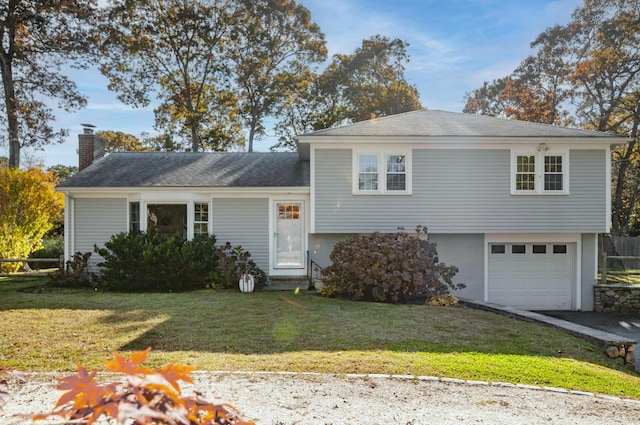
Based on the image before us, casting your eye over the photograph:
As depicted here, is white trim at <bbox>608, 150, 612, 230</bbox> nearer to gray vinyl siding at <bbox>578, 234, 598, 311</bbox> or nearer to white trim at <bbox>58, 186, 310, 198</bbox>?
gray vinyl siding at <bbox>578, 234, 598, 311</bbox>

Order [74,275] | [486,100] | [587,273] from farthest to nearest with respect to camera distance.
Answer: [486,100] < [587,273] < [74,275]

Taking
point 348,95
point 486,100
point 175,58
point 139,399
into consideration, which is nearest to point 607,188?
point 139,399

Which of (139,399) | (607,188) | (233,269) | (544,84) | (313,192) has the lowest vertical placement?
(233,269)

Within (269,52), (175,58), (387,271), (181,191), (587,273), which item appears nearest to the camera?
(387,271)

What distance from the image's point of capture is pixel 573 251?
13875 millimetres

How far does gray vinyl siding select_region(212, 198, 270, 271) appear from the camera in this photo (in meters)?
13.9

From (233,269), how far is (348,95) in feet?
61.6

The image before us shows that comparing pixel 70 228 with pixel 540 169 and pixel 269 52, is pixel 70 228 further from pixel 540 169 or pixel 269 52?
pixel 269 52

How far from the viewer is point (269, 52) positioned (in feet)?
87.4

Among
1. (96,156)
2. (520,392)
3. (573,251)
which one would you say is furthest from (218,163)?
(520,392)

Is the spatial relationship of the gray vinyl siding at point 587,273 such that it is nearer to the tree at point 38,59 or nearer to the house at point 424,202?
the house at point 424,202

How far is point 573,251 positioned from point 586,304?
1607 millimetres

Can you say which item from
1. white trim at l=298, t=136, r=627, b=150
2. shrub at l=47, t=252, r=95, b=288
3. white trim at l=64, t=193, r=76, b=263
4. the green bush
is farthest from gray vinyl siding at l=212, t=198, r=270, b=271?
white trim at l=64, t=193, r=76, b=263

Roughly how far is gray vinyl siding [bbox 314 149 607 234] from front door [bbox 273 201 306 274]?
1.02 meters
